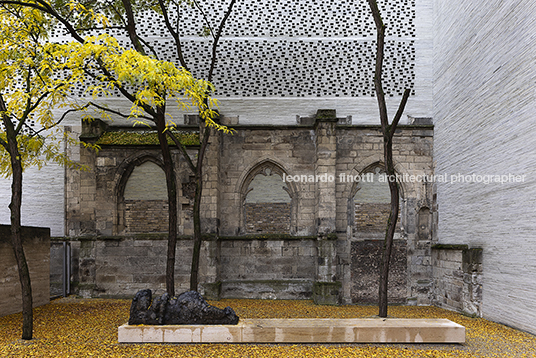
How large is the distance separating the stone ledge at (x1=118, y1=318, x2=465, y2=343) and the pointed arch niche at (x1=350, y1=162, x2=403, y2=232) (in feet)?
16.3

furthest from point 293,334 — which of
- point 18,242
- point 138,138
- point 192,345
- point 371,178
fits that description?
point 138,138

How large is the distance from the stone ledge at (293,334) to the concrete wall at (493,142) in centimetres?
215

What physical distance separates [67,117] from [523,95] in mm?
10957

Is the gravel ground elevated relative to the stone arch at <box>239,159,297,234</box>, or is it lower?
lower

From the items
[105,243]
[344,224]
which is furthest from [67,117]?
[344,224]

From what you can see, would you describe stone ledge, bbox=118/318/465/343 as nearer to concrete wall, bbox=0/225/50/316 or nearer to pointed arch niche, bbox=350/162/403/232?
concrete wall, bbox=0/225/50/316

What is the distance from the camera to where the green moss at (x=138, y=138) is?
35.8 feet

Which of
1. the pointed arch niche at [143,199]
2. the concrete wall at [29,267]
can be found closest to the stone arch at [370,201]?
the pointed arch niche at [143,199]

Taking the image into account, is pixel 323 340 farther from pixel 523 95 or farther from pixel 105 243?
pixel 105 243

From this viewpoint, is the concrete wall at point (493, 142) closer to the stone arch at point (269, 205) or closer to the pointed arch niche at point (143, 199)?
the stone arch at point (269, 205)

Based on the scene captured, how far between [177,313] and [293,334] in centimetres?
175

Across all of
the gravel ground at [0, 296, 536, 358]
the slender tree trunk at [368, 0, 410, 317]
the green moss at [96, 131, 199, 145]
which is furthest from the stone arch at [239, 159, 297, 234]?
the slender tree trunk at [368, 0, 410, 317]

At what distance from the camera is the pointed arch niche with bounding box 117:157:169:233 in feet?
36.9

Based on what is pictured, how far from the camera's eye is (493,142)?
8.23m
